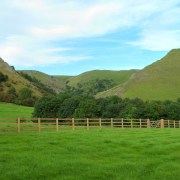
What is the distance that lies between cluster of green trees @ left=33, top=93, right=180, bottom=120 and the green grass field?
63.4m

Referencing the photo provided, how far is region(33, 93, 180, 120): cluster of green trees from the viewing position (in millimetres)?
86062

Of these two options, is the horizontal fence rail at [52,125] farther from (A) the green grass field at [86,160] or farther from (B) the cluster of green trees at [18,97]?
(B) the cluster of green trees at [18,97]

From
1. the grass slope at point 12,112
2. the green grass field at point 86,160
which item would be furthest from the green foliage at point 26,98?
the green grass field at point 86,160

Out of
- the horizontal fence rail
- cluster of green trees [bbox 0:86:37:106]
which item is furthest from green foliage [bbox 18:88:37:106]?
the horizontal fence rail

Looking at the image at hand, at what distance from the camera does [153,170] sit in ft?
47.8

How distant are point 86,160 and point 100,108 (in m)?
75.6

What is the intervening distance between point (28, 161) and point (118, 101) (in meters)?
84.2

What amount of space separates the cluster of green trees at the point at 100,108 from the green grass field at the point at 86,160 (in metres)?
63.4

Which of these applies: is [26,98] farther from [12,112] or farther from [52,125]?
[52,125]

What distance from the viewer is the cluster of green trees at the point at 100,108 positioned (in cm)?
8606

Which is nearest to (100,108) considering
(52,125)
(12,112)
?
(12,112)

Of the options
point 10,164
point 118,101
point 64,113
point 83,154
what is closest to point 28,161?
point 10,164

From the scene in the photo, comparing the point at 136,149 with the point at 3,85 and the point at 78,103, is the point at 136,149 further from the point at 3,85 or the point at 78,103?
the point at 3,85

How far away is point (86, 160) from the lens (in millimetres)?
15875
